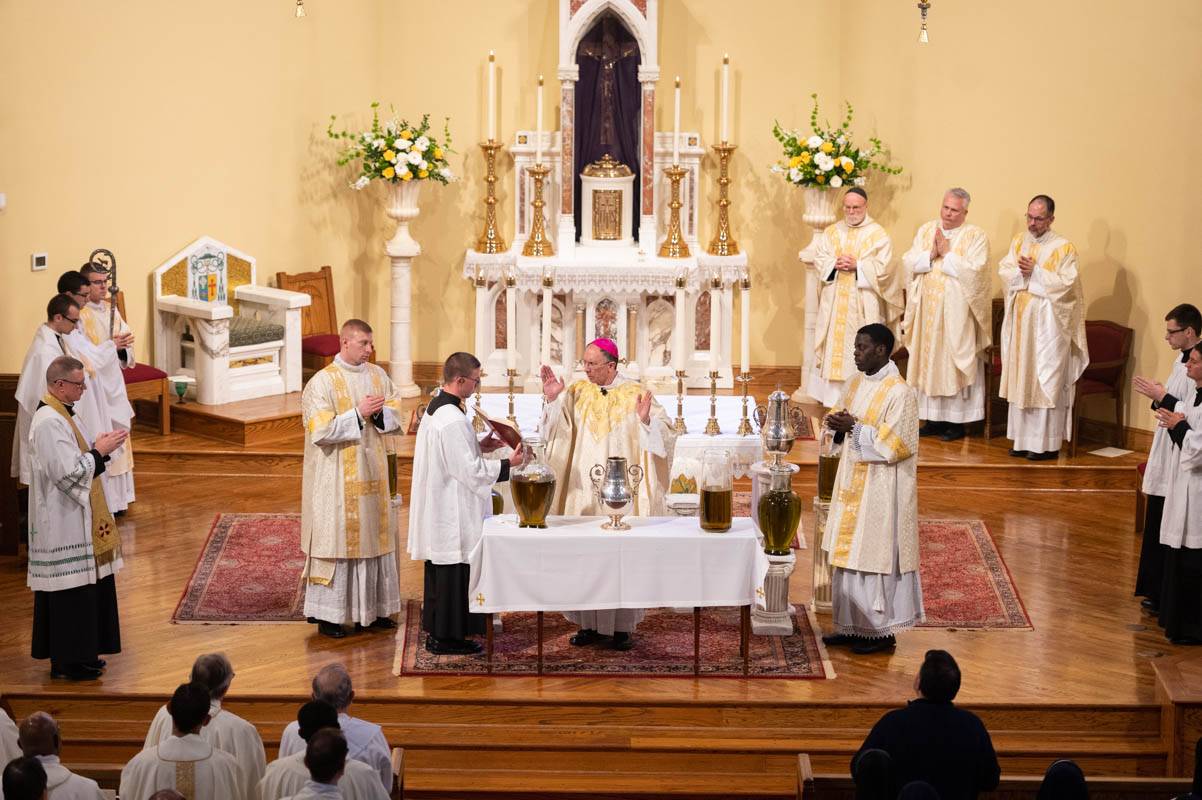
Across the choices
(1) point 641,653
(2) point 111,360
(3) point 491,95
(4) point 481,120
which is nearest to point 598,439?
(1) point 641,653

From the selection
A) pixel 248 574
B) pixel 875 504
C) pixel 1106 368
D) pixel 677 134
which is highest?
pixel 677 134

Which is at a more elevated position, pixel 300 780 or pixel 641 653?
pixel 300 780

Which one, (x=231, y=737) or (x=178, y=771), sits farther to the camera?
(x=231, y=737)

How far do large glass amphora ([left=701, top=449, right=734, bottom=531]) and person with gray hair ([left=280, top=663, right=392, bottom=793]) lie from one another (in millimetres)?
2354

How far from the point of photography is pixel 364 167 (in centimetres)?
1335

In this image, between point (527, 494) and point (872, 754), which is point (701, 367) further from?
point (872, 754)

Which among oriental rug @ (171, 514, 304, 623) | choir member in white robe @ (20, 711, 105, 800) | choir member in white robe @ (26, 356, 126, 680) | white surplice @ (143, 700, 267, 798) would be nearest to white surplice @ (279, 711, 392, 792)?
white surplice @ (143, 700, 267, 798)

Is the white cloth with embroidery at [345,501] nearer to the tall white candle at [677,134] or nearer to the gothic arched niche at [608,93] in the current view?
the tall white candle at [677,134]

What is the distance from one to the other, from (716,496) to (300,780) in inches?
113

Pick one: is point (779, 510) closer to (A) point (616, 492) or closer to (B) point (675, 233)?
A: (A) point (616, 492)

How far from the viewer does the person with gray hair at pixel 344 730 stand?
19.1ft

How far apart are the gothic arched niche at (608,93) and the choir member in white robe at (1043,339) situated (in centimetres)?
358

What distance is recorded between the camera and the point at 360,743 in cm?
582

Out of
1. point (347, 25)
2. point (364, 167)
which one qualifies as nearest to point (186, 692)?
point (364, 167)
